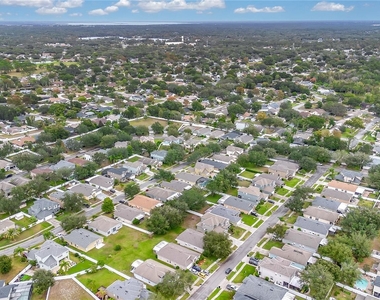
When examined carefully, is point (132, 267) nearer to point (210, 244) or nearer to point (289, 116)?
point (210, 244)

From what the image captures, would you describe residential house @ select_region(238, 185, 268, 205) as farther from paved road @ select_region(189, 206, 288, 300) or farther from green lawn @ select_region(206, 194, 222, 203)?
green lawn @ select_region(206, 194, 222, 203)

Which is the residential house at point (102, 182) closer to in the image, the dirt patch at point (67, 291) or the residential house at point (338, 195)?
the dirt patch at point (67, 291)

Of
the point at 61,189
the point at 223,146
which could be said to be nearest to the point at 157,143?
the point at 223,146

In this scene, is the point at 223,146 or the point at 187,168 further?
the point at 223,146

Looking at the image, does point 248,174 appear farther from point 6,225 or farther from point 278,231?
point 6,225

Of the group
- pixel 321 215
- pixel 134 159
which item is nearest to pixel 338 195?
pixel 321 215

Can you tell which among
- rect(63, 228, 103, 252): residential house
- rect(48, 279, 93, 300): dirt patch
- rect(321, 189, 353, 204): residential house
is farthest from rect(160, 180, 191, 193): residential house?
rect(48, 279, 93, 300): dirt patch
